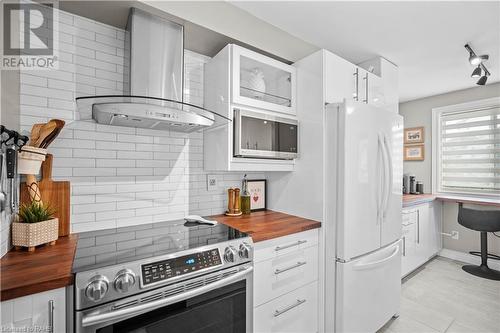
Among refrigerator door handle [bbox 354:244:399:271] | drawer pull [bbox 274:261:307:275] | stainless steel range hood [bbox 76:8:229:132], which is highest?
stainless steel range hood [bbox 76:8:229:132]

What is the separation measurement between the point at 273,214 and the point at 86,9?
1.91 metres

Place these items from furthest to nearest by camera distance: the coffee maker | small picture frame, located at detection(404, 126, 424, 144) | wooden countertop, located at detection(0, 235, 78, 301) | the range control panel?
1. small picture frame, located at detection(404, 126, 424, 144)
2. the coffee maker
3. the range control panel
4. wooden countertop, located at detection(0, 235, 78, 301)

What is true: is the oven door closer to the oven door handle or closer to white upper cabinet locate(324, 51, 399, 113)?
the oven door handle

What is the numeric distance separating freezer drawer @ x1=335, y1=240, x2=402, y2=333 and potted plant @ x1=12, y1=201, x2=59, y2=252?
1775 mm

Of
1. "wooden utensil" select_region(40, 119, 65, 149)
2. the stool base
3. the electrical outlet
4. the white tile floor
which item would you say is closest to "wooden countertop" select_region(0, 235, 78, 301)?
"wooden utensil" select_region(40, 119, 65, 149)

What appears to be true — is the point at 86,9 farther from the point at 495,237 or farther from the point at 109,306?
the point at 495,237

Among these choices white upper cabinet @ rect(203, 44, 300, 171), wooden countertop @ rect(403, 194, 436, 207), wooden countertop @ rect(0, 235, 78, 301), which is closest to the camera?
wooden countertop @ rect(0, 235, 78, 301)

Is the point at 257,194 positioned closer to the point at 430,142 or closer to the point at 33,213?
the point at 33,213

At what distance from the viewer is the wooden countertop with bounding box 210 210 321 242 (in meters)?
1.55

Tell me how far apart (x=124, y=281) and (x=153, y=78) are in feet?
3.74

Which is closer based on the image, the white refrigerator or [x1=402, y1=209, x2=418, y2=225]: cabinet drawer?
the white refrigerator

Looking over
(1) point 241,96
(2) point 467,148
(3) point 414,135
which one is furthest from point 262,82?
(2) point 467,148

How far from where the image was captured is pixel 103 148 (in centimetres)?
160

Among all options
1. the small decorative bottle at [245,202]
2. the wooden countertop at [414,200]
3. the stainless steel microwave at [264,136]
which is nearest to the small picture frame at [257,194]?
the small decorative bottle at [245,202]
